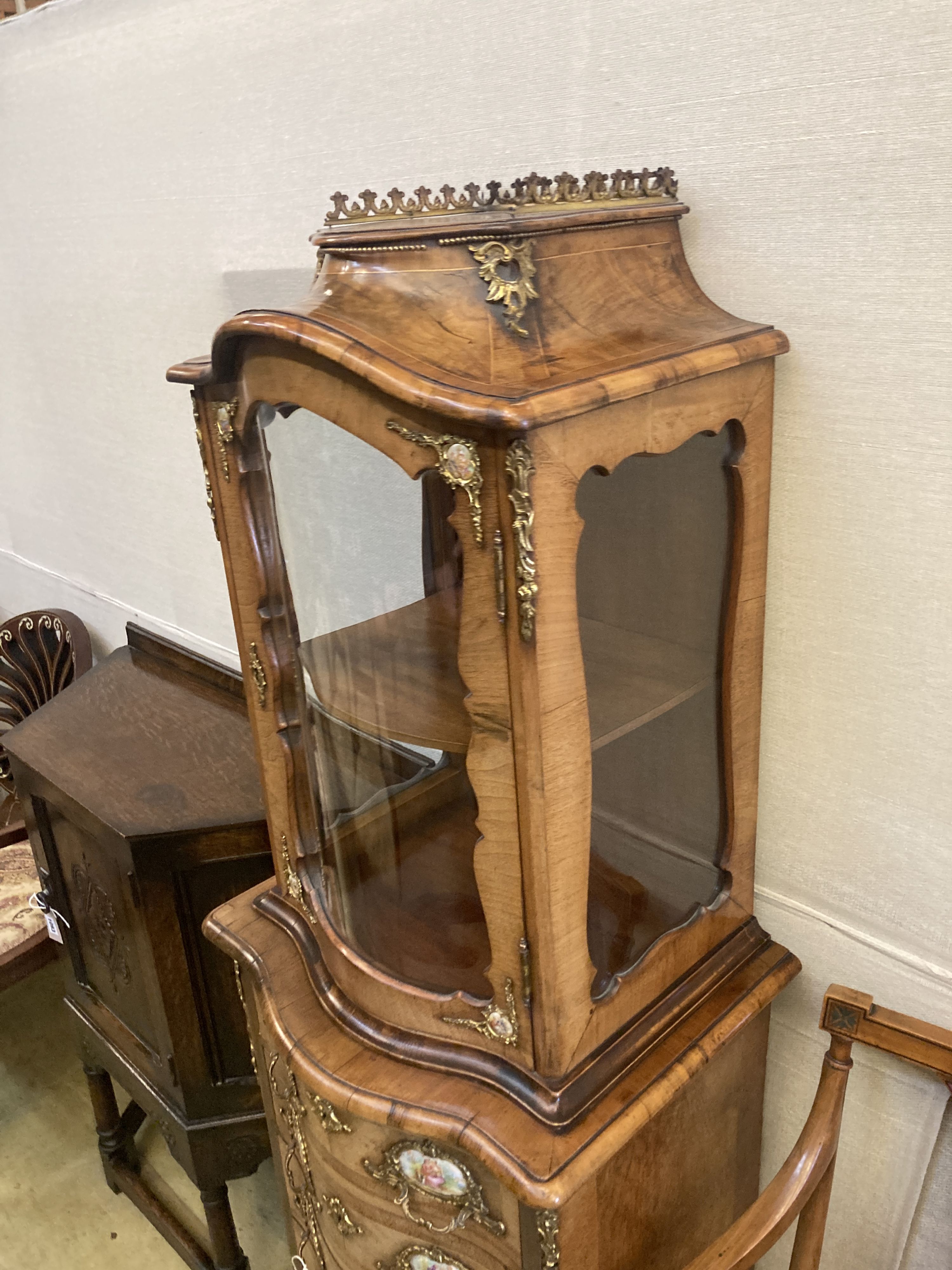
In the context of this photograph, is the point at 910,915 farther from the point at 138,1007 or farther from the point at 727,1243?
the point at 138,1007

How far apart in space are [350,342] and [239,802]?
0.80 metres

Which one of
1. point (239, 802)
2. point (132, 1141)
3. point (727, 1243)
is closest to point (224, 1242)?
point (132, 1141)

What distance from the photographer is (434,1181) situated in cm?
88

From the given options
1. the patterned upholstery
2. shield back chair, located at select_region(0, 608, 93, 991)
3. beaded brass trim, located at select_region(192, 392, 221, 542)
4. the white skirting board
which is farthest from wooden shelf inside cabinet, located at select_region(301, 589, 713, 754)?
shield back chair, located at select_region(0, 608, 93, 991)

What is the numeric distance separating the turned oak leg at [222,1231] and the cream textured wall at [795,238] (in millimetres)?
A: 885

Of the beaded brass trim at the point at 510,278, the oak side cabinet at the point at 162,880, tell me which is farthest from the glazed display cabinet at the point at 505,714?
the oak side cabinet at the point at 162,880

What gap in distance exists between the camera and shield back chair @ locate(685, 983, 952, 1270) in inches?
33.7

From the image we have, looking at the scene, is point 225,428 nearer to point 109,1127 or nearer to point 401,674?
point 401,674

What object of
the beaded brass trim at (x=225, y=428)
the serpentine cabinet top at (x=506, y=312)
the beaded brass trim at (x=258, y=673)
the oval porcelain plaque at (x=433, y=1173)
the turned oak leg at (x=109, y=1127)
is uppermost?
the serpentine cabinet top at (x=506, y=312)

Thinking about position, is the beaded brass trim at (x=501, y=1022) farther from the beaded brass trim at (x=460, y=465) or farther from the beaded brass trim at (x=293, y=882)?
the beaded brass trim at (x=460, y=465)

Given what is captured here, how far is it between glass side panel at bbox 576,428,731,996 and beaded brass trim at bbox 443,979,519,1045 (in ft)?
0.24

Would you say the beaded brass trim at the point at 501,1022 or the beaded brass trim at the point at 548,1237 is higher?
the beaded brass trim at the point at 501,1022

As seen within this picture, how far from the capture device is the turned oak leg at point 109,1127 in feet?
5.67

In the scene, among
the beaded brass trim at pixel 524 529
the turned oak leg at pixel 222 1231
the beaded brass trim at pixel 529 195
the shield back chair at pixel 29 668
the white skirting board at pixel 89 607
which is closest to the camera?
the beaded brass trim at pixel 524 529
